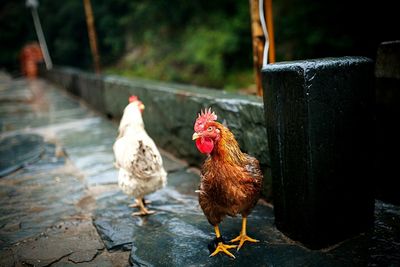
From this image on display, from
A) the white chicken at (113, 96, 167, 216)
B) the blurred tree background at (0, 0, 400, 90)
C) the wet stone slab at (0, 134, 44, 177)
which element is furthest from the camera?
the blurred tree background at (0, 0, 400, 90)

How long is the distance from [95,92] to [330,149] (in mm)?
8237

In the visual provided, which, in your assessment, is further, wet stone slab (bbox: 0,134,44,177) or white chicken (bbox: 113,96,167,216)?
wet stone slab (bbox: 0,134,44,177)

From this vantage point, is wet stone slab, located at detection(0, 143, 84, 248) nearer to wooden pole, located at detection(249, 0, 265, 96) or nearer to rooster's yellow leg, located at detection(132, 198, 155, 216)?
rooster's yellow leg, located at detection(132, 198, 155, 216)

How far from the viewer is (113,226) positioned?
321 centimetres

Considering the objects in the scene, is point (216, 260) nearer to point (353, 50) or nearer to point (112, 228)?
point (112, 228)

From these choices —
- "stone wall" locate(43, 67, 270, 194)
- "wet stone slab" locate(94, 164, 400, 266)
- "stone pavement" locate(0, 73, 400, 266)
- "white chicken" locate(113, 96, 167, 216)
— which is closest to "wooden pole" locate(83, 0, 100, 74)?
"stone wall" locate(43, 67, 270, 194)

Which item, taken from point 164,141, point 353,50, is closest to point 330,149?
point 164,141

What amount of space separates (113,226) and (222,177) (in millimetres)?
1365

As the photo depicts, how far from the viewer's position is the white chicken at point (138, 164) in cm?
327

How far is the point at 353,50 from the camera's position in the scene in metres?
9.26

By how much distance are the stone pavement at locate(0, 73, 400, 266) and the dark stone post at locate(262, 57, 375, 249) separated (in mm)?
207

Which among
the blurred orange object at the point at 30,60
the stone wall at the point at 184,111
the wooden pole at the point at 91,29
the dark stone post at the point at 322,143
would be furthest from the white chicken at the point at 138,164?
the blurred orange object at the point at 30,60

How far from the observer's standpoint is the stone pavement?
246 centimetres

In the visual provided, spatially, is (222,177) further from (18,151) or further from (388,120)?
(18,151)
